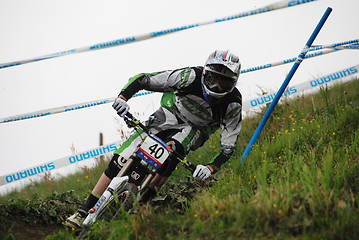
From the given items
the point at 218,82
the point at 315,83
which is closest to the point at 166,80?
the point at 218,82

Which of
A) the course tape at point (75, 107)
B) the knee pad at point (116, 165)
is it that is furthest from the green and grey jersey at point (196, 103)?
the course tape at point (75, 107)

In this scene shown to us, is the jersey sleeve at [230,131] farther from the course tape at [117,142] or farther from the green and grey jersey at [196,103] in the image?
the course tape at [117,142]

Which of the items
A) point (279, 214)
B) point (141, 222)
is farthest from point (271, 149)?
point (141, 222)

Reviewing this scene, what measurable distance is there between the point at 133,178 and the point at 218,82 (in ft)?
4.68

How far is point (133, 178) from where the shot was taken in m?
3.76

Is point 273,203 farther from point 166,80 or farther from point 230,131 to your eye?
point 166,80

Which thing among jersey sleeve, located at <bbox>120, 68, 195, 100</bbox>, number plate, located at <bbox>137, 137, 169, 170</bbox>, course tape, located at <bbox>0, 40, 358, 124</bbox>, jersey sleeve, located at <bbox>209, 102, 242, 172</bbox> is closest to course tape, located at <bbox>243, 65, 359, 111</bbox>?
course tape, located at <bbox>0, 40, 358, 124</bbox>

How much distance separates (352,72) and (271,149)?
3.47 meters

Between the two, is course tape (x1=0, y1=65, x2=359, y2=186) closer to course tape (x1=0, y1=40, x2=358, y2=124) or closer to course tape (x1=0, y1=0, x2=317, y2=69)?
course tape (x1=0, y1=40, x2=358, y2=124)

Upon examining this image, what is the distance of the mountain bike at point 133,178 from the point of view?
3279 millimetres

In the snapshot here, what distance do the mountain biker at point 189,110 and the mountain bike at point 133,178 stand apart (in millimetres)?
253

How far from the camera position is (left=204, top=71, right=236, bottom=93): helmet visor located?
379 centimetres

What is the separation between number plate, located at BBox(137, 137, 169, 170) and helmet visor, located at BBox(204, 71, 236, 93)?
89 cm

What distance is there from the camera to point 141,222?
2898 millimetres
